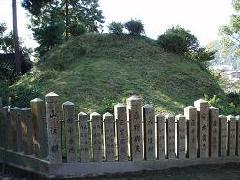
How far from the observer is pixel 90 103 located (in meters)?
10.5

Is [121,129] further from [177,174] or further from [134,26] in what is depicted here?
[134,26]

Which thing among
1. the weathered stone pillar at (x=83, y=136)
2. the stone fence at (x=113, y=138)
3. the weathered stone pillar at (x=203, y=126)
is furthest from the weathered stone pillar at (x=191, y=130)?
the weathered stone pillar at (x=83, y=136)

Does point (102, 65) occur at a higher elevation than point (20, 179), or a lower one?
higher

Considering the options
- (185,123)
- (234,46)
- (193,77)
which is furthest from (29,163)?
(234,46)

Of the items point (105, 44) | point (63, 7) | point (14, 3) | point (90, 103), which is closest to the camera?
point (90, 103)

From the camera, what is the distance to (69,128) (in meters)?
6.89

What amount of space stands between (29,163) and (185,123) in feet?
9.13

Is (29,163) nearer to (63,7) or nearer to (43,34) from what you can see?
(43,34)

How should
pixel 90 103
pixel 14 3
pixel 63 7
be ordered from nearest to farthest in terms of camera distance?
1. pixel 90 103
2. pixel 14 3
3. pixel 63 7

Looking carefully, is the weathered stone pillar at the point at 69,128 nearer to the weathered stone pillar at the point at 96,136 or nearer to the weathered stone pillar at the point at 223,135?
the weathered stone pillar at the point at 96,136

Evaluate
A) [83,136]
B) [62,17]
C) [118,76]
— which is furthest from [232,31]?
[83,136]

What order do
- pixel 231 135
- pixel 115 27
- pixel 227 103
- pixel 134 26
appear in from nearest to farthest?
pixel 231 135, pixel 227 103, pixel 115 27, pixel 134 26

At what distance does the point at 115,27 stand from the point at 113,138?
10.3 m

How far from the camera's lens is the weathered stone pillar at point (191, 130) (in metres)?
7.43
